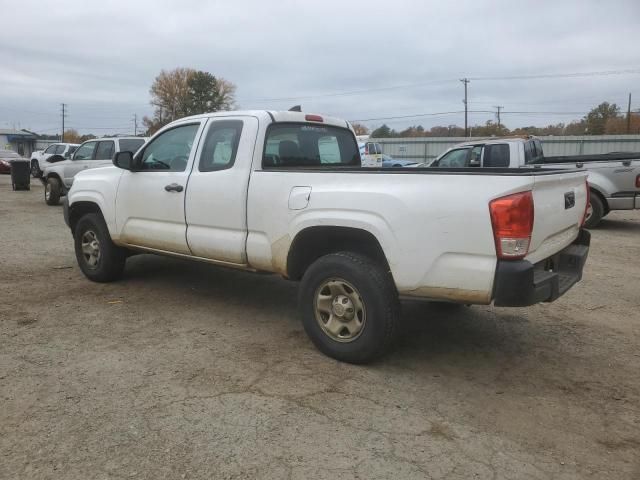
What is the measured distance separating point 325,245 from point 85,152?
12.7m

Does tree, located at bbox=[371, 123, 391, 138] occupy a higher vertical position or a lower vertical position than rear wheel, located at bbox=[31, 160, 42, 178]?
higher

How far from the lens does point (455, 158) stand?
39.7 feet

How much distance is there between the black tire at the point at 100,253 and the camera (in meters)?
5.89

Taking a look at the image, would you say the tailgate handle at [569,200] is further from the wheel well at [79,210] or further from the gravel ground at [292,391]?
the wheel well at [79,210]

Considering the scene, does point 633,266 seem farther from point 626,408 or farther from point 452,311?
point 626,408

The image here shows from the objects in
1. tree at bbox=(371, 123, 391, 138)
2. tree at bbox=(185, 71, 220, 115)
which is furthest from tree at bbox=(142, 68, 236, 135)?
tree at bbox=(371, 123, 391, 138)

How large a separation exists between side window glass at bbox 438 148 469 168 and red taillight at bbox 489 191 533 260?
9002mm

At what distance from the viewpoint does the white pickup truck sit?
323cm

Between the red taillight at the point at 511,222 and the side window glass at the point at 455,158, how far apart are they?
900 centimetres

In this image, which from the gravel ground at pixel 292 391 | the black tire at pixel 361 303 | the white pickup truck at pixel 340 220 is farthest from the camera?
the black tire at pixel 361 303

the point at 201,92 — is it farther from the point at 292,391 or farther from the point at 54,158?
the point at 292,391

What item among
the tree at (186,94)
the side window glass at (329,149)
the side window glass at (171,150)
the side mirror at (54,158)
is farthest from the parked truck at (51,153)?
the tree at (186,94)

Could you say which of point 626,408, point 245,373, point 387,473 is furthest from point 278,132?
point 626,408

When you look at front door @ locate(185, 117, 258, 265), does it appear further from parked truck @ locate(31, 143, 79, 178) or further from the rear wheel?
the rear wheel
